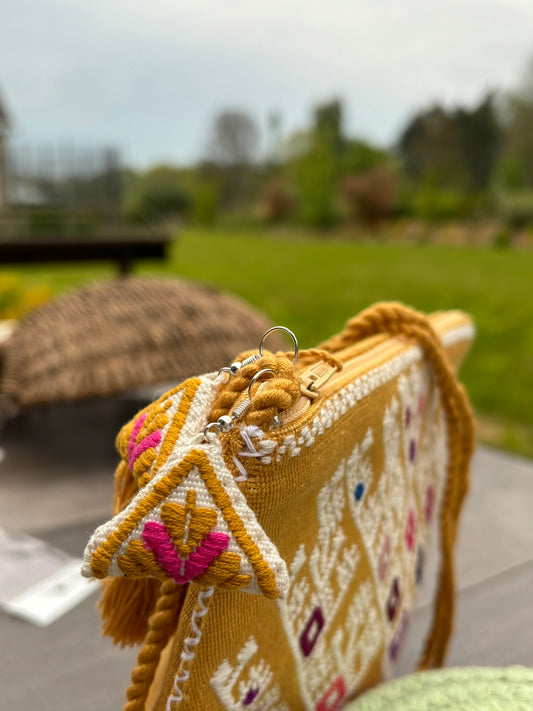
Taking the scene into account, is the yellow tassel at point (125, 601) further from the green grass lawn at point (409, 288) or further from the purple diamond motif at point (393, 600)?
the green grass lawn at point (409, 288)

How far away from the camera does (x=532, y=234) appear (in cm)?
885

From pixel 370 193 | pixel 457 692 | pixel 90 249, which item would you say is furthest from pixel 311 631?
pixel 370 193

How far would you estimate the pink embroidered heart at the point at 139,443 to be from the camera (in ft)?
1.55

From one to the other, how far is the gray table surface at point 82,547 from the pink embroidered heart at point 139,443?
24.7 inches

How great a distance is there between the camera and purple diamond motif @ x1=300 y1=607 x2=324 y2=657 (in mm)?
653

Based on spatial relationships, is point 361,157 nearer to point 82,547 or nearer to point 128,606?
point 82,547

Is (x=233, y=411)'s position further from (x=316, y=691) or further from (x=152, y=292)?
(x=152, y=292)

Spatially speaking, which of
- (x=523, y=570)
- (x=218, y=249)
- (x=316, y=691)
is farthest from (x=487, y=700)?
(x=218, y=249)

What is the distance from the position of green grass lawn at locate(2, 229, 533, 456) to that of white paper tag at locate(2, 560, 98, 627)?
1885 mm

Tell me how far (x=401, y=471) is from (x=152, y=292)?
1235 millimetres

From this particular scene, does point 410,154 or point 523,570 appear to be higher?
point 410,154

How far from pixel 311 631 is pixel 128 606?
0.20 meters

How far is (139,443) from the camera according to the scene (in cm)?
48

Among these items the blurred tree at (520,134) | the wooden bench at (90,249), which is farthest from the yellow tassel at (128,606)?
the blurred tree at (520,134)
